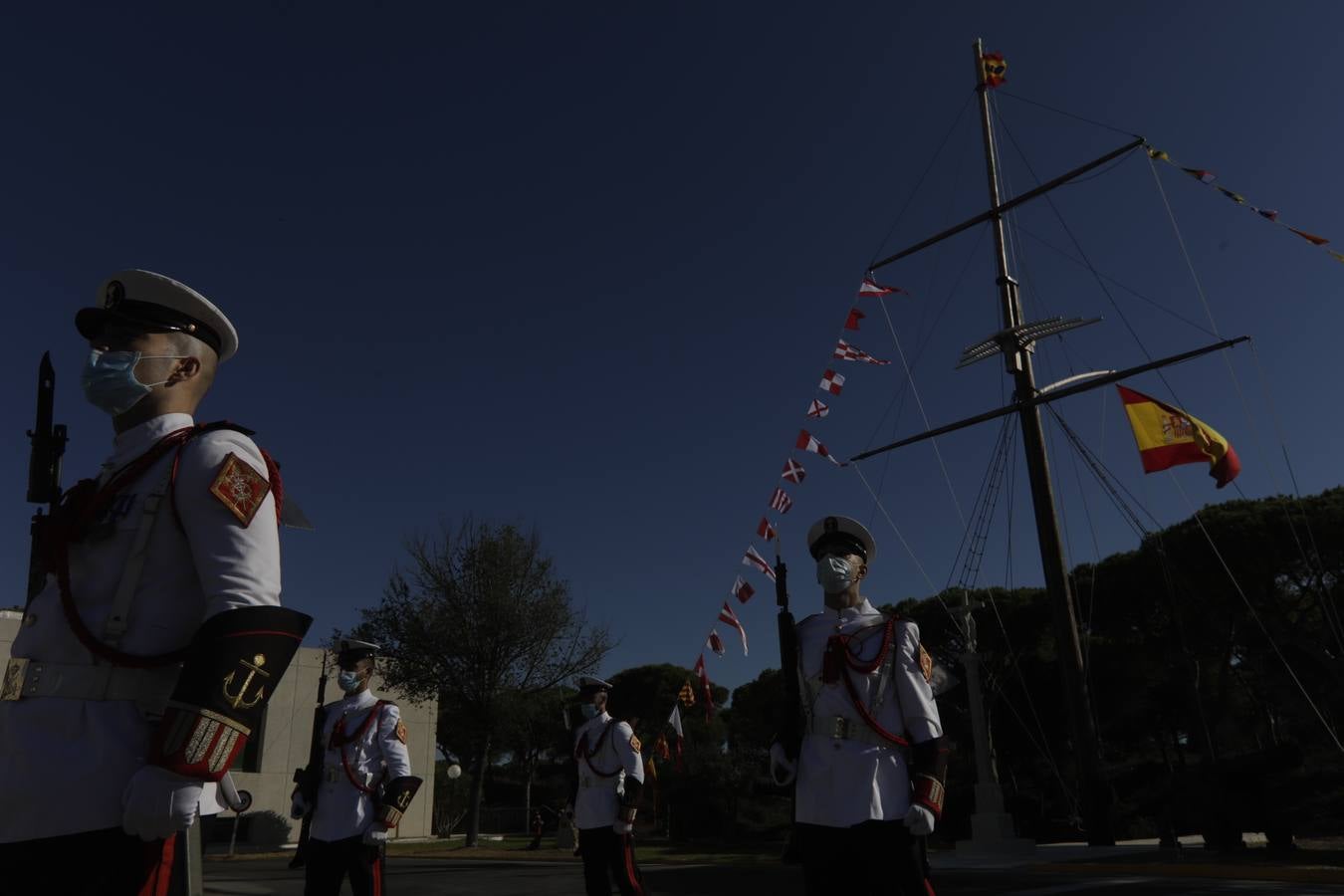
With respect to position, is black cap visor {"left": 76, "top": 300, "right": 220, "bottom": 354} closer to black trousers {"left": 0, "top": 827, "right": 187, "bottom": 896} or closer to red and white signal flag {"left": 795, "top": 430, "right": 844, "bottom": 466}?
black trousers {"left": 0, "top": 827, "right": 187, "bottom": 896}

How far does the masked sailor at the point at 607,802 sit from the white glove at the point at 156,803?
5920mm

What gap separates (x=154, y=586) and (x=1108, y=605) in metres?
31.4

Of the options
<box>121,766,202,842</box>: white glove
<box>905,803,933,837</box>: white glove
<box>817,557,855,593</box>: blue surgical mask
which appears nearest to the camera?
<box>121,766,202,842</box>: white glove

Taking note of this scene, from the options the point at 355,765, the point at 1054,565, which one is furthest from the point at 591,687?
the point at 1054,565

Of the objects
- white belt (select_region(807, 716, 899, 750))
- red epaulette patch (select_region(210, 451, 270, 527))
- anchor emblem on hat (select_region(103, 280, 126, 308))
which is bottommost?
white belt (select_region(807, 716, 899, 750))

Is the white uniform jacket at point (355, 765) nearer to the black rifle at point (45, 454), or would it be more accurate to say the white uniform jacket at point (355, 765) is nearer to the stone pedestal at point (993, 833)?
the black rifle at point (45, 454)

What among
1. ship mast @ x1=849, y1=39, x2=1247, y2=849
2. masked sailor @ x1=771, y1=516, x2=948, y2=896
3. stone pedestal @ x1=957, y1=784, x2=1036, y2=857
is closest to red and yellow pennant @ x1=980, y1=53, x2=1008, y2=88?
ship mast @ x1=849, y1=39, x2=1247, y2=849

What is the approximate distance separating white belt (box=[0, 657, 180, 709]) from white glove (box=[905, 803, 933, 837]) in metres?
2.97

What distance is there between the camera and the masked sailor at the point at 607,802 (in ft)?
23.7

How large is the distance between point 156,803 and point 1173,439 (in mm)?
19788

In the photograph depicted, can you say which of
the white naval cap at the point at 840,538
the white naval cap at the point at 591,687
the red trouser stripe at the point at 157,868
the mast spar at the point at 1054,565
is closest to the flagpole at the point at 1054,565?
the mast spar at the point at 1054,565

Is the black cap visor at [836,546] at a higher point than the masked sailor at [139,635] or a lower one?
higher

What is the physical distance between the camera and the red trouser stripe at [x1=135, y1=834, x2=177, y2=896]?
79.2 inches

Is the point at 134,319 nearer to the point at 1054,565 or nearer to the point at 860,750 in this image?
the point at 860,750
